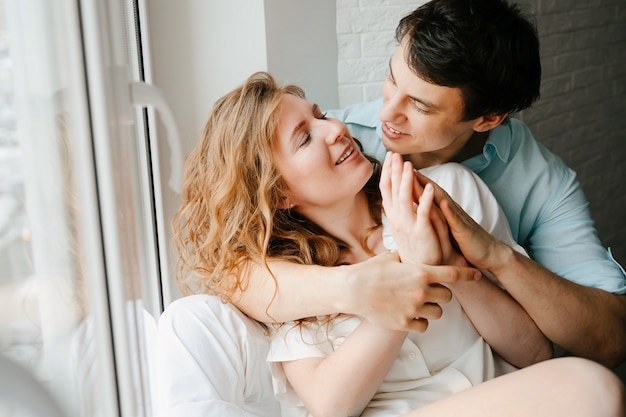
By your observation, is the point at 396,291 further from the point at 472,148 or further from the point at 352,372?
the point at 472,148

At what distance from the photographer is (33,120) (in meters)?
0.85

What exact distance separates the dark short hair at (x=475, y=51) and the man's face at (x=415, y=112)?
0.8 inches

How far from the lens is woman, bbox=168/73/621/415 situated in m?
1.44

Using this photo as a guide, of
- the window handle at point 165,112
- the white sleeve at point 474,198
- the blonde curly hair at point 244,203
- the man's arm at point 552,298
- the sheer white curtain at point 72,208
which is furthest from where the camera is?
the white sleeve at point 474,198

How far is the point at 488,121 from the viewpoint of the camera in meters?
1.86

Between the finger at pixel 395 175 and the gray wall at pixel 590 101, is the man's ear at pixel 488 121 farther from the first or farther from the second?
the gray wall at pixel 590 101

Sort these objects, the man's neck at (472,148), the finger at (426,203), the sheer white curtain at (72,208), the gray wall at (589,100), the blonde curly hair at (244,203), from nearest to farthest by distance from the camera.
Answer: the sheer white curtain at (72,208)
the finger at (426,203)
the blonde curly hair at (244,203)
the man's neck at (472,148)
the gray wall at (589,100)

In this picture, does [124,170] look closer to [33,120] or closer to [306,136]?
[33,120]

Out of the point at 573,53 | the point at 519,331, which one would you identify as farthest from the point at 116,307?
the point at 573,53

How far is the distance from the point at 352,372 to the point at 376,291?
16 cm

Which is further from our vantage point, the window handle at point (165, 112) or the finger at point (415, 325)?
the finger at point (415, 325)

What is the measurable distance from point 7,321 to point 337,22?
6.27 feet

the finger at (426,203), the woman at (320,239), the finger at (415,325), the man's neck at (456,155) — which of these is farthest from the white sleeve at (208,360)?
the man's neck at (456,155)

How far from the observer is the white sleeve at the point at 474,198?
171cm
